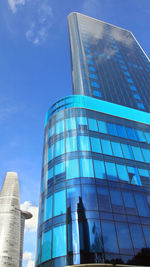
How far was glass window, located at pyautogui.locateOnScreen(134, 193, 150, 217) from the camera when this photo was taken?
29.8 metres

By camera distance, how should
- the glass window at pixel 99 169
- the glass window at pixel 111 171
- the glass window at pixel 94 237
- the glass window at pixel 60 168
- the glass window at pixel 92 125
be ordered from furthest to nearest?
the glass window at pixel 92 125, the glass window at pixel 60 168, the glass window at pixel 111 171, the glass window at pixel 99 169, the glass window at pixel 94 237

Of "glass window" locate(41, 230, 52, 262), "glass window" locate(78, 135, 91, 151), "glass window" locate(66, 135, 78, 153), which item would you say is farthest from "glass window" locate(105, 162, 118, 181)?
"glass window" locate(41, 230, 52, 262)

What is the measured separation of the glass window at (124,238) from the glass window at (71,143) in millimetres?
12453

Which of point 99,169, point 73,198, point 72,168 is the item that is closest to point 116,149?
point 99,169

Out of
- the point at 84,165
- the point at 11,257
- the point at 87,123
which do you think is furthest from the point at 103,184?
the point at 11,257

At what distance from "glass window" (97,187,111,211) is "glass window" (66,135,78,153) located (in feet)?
24.6

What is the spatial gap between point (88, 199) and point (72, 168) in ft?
17.2

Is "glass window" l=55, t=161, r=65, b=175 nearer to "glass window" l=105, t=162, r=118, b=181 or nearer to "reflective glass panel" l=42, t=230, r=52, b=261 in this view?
"glass window" l=105, t=162, r=118, b=181

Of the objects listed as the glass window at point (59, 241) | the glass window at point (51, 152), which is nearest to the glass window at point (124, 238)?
the glass window at point (59, 241)

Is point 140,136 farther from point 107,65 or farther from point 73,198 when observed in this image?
point 107,65

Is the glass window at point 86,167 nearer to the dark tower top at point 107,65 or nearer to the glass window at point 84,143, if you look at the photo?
the glass window at point 84,143

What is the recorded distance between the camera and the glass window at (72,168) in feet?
100

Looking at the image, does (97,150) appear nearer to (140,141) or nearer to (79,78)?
(140,141)

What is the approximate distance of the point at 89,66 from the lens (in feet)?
A: 196
